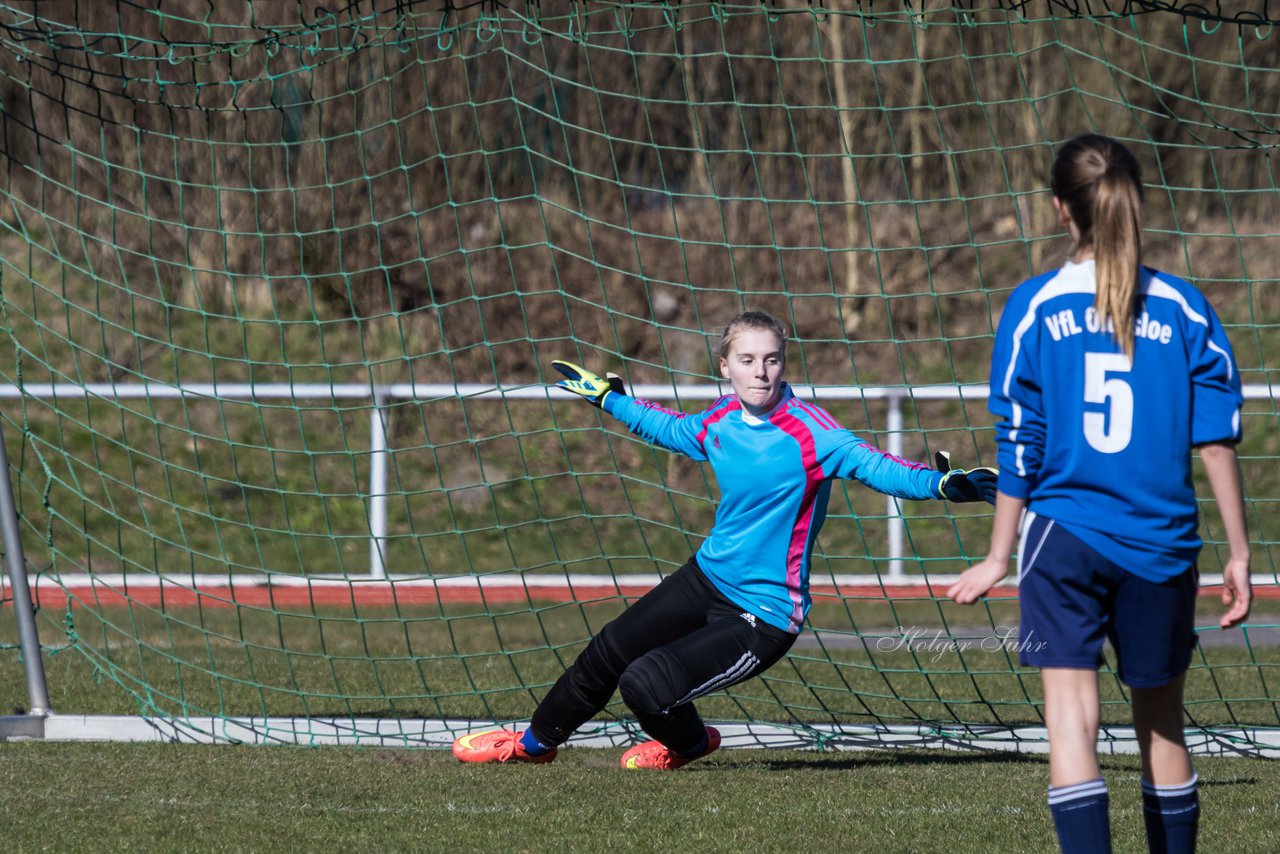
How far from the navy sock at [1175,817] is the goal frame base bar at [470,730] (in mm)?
2058

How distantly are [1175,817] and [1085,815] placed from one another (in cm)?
25

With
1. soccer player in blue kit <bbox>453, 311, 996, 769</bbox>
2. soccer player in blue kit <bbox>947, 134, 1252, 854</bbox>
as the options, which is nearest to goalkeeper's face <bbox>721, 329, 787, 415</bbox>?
soccer player in blue kit <bbox>453, 311, 996, 769</bbox>

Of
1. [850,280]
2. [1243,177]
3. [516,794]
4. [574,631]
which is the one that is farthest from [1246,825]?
[1243,177]

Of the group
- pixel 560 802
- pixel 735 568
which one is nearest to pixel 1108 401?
pixel 735 568

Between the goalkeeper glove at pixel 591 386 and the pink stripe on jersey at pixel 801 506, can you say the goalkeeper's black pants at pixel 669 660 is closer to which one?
the pink stripe on jersey at pixel 801 506

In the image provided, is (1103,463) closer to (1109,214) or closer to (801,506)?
(1109,214)

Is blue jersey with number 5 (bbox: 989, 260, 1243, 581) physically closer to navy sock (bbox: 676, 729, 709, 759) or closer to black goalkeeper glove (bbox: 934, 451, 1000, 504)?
black goalkeeper glove (bbox: 934, 451, 1000, 504)

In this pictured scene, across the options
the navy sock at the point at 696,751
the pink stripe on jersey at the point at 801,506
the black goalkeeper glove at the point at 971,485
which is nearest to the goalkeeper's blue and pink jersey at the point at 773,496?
the pink stripe on jersey at the point at 801,506

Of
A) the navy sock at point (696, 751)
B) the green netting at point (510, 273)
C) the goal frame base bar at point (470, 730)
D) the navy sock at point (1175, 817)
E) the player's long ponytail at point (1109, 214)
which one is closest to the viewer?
the player's long ponytail at point (1109, 214)

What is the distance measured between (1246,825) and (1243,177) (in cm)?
1269

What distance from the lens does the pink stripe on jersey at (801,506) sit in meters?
4.32

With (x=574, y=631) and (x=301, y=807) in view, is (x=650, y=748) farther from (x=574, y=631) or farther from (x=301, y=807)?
(x=574, y=631)

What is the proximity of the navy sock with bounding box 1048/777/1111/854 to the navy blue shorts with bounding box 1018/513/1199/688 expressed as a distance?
22 centimetres

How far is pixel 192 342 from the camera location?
45.0 feet
